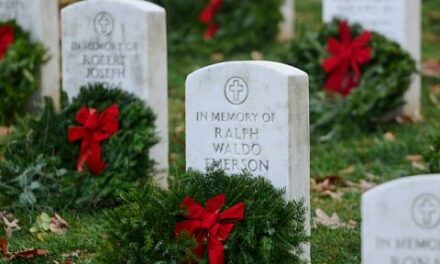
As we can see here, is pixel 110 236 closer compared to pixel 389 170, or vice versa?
pixel 110 236

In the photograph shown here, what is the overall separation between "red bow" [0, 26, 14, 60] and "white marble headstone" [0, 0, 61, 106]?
136mm

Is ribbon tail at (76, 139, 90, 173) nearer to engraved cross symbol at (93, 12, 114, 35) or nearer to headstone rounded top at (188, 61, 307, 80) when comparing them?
engraved cross symbol at (93, 12, 114, 35)

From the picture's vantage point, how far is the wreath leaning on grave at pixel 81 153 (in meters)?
6.73

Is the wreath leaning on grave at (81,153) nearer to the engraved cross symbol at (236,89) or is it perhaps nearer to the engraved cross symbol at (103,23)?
the engraved cross symbol at (103,23)

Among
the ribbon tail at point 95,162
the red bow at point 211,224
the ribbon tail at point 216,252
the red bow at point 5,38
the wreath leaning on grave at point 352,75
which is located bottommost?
the ribbon tail at point 216,252

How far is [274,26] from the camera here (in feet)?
39.6

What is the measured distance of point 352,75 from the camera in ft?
29.6

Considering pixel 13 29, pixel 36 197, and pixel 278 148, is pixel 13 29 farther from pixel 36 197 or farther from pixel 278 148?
pixel 278 148

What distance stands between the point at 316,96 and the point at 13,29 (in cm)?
242

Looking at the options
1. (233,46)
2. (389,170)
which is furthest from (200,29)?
(389,170)

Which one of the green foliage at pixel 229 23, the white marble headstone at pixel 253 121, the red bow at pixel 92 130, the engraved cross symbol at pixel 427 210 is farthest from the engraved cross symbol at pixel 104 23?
the green foliage at pixel 229 23

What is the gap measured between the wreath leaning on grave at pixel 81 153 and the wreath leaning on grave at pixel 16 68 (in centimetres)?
134

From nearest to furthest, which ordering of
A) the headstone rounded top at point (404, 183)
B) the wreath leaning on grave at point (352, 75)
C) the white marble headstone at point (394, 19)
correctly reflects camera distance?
the headstone rounded top at point (404, 183) < the wreath leaning on grave at point (352, 75) < the white marble headstone at point (394, 19)

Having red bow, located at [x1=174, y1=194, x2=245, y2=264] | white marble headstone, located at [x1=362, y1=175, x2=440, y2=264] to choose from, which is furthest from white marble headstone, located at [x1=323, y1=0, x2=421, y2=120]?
white marble headstone, located at [x1=362, y1=175, x2=440, y2=264]
